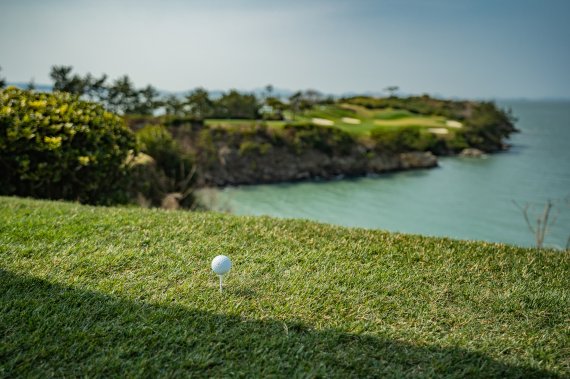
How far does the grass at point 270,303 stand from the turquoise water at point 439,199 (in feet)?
39.5

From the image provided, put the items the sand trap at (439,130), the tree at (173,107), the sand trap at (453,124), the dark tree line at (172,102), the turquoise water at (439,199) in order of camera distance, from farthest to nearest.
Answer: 1. the sand trap at (453,124)
2. the sand trap at (439,130)
3. the tree at (173,107)
4. the dark tree line at (172,102)
5. the turquoise water at (439,199)

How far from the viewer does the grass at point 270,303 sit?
238 cm

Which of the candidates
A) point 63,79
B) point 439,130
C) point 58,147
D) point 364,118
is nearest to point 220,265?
point 58,147

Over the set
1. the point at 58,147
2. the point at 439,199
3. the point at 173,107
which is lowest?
the point at 439,199

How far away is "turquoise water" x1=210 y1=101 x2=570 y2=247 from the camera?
21.5 metres

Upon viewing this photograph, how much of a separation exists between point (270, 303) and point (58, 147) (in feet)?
17.1

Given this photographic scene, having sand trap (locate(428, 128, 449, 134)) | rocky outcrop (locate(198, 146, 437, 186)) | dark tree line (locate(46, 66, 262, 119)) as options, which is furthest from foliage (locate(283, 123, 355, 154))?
sand trap (locate(428, 128, 449, 134))

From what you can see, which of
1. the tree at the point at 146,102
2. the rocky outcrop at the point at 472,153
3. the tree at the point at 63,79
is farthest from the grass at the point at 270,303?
the rocky outcrop at the point at 472,153

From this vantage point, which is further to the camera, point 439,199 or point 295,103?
point 295,103

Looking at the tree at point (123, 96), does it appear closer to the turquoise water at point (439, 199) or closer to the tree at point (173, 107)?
the tree at point (173, 107)

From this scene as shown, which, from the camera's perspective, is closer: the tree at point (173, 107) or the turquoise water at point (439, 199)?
the turquoise water at point (439, 199)

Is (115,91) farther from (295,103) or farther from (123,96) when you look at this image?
(295,103)

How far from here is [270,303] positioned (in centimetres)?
299

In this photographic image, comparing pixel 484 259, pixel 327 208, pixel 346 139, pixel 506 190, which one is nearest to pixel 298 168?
pixel 346 139
